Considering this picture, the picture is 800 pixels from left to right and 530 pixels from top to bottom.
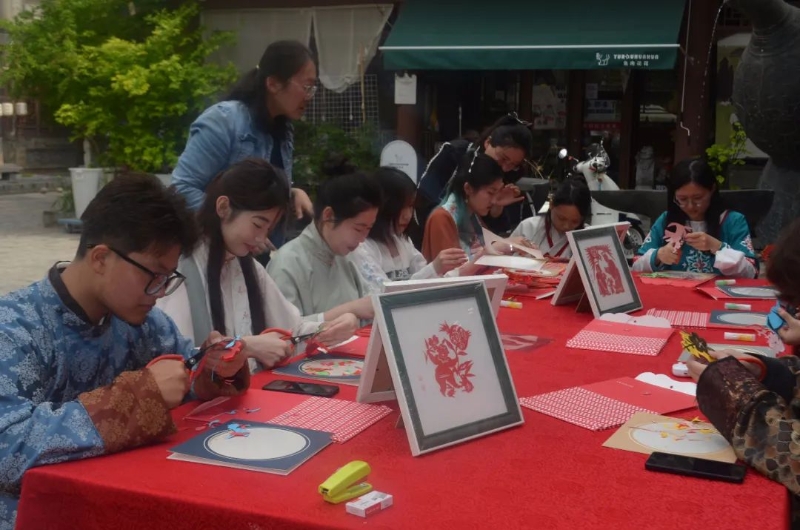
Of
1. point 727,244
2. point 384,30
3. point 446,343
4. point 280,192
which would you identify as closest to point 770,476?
point 446,343

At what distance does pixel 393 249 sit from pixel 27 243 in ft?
23.1

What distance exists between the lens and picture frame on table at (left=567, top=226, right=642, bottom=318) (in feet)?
10.4

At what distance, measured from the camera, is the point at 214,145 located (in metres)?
3.35

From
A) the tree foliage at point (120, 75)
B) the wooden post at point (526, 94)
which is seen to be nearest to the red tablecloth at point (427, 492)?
the wooden post at point (526, 94)

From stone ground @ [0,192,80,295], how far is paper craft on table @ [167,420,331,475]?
195 inches

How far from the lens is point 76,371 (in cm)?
184

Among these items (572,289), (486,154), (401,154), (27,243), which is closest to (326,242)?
(572,289)

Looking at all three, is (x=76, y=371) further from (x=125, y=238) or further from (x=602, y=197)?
(x=602, y=197)

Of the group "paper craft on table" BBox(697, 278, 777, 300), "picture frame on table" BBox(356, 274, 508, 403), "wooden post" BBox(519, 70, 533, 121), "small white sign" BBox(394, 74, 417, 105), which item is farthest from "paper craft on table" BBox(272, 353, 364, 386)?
"wooden post" BBox(519, 70, 533, 121)

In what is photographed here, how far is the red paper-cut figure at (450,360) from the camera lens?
184cm

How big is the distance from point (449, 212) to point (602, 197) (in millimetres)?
1661

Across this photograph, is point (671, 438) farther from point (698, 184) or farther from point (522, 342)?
point (698, 184)

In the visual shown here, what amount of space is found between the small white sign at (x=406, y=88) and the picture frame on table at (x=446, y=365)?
758cm

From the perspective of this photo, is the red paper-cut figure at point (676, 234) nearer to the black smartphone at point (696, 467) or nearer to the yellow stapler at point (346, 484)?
the black smartphone at point (696, 467)
